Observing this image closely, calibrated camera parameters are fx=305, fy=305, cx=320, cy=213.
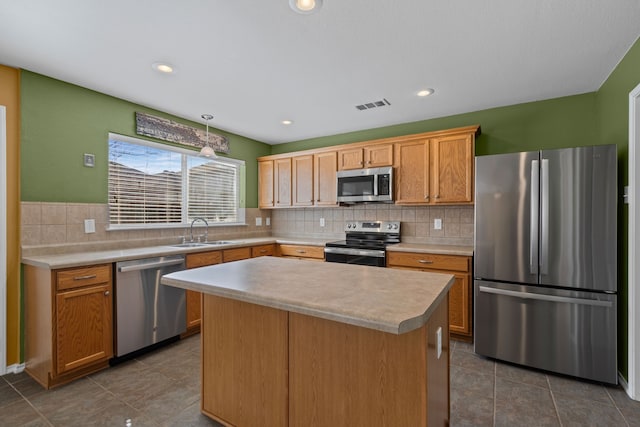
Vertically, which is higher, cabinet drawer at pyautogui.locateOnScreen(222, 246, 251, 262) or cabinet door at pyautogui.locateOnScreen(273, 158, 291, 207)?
cabinet door at pyautogui.locateOnScreen(273, 158, 291, 207)

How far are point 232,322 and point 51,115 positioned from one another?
8.45 feet

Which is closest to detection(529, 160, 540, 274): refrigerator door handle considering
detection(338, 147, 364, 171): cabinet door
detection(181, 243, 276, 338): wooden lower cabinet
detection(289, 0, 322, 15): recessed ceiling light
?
detection(338, 147, 364, 171): cabinet door

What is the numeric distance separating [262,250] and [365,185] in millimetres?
1626

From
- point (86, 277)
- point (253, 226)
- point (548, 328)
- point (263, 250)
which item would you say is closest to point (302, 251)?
point (263, 250)

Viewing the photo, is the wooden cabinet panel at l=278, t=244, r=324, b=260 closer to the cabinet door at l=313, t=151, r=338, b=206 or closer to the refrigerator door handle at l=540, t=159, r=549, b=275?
the cabinet door at l=313, t=151, r=338, b=206

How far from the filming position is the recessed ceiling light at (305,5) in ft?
5.63

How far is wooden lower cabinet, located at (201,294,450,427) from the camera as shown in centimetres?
125

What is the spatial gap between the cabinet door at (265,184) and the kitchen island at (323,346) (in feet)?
9.93

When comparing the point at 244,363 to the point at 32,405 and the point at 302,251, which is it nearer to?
the point at 32,405

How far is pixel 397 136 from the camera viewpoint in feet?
13.0

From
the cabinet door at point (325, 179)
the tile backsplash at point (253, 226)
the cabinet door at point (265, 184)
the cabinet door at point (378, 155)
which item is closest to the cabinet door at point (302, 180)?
the cabinet door at point (325, 179)

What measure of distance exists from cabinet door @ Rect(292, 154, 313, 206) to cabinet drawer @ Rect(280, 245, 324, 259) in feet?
2.23

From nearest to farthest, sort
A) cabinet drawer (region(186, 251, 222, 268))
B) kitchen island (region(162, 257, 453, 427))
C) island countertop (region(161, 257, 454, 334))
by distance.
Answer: island countertop (region(161, 257, 454, 334)) → kitchen island (region(162, 257, 453, 427)) → cabinet drawer (region(186, 251, 222, 268))

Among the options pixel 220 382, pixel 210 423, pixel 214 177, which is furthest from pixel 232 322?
pixel 214 177
